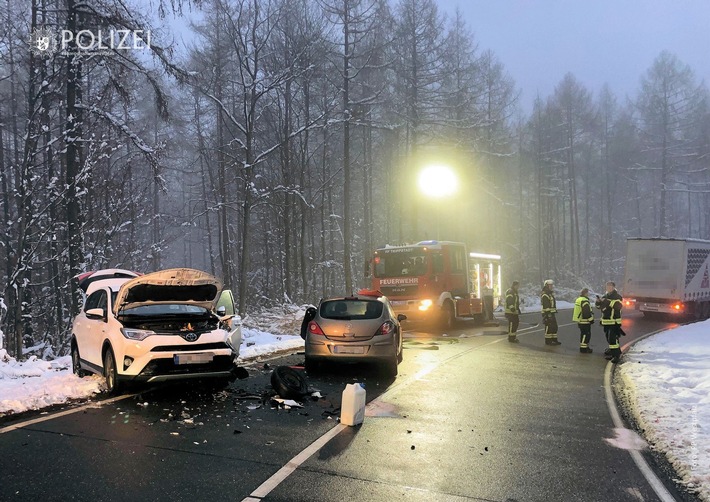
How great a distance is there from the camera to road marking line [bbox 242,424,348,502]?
4130 millimetres

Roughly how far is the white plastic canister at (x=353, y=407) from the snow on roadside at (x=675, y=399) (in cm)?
345

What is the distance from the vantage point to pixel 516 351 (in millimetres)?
13625

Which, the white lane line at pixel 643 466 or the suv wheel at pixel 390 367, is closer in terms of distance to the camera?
the white lane line at pixel 643 466

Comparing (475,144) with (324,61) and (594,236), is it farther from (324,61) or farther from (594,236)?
(594,236)

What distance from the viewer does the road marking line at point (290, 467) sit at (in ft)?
13.6

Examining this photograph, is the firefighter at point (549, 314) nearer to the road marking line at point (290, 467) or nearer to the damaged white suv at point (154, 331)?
the damaged white suv at point (154, 331)

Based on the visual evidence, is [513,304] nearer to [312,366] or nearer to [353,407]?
[312,366]

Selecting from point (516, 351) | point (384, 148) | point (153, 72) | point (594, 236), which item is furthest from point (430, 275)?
point (594, 236)

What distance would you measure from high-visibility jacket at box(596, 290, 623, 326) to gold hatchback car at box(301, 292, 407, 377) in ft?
20.2

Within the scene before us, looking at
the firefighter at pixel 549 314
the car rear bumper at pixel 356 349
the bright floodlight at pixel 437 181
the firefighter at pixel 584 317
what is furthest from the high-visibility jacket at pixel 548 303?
the bright floodlight at pixel 437 181

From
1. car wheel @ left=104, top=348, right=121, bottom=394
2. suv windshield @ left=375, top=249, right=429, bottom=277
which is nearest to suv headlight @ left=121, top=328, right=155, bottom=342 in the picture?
car wheel @ left=104, top=348, right=121, bottom=394

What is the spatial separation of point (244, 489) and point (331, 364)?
5.63 m

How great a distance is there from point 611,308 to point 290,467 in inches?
428

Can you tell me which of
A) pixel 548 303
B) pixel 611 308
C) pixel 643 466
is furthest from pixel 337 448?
pixel 548 303
